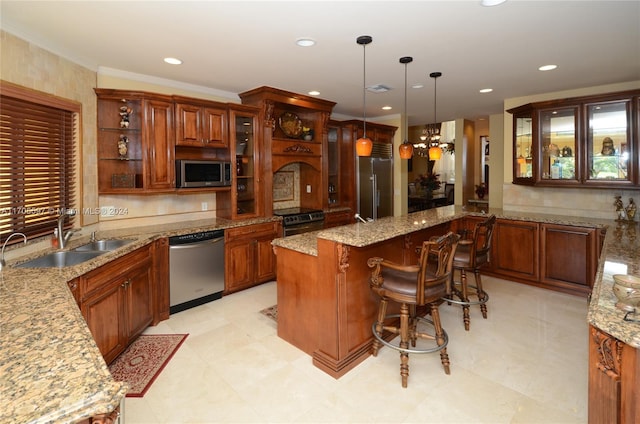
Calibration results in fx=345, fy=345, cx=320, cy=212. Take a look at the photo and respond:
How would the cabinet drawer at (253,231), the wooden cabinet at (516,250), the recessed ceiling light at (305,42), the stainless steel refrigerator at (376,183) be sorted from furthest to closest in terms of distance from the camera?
the stainless steel refrigerator at (376,183) → the wooden cabinet at (516,250) → the cabinet drawer at (253,231) → the recessed ceiling light at (305,42)

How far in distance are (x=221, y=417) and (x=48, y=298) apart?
3.93ft

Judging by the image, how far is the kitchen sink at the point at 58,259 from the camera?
99.7 inches

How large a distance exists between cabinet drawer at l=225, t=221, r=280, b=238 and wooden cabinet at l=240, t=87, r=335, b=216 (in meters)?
0.21

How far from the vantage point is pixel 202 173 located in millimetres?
4090

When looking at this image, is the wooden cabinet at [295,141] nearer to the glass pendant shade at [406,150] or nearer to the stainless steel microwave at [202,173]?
the stainless steel microwave at [202,173]

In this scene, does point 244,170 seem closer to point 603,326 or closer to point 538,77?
point 538,77

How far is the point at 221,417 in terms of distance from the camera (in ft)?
7.00

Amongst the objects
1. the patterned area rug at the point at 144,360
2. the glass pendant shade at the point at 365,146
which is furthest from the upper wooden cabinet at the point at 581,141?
the patterned area rug at the point at 144,360

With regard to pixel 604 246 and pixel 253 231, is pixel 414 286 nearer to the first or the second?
pixel 604 246

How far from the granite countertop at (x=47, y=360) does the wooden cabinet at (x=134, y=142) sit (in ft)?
6.13

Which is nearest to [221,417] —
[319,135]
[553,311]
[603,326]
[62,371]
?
[62,371]

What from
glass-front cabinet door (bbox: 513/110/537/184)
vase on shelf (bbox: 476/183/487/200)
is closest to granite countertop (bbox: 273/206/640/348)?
glass-front cabinet door (bbox: 513/110/537/184)

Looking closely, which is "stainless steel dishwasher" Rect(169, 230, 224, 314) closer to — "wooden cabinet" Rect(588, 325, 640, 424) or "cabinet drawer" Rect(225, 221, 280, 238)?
"cabinet drawer" Rect(225, 221, 280, 238)

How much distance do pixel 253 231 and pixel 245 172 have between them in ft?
2.71
